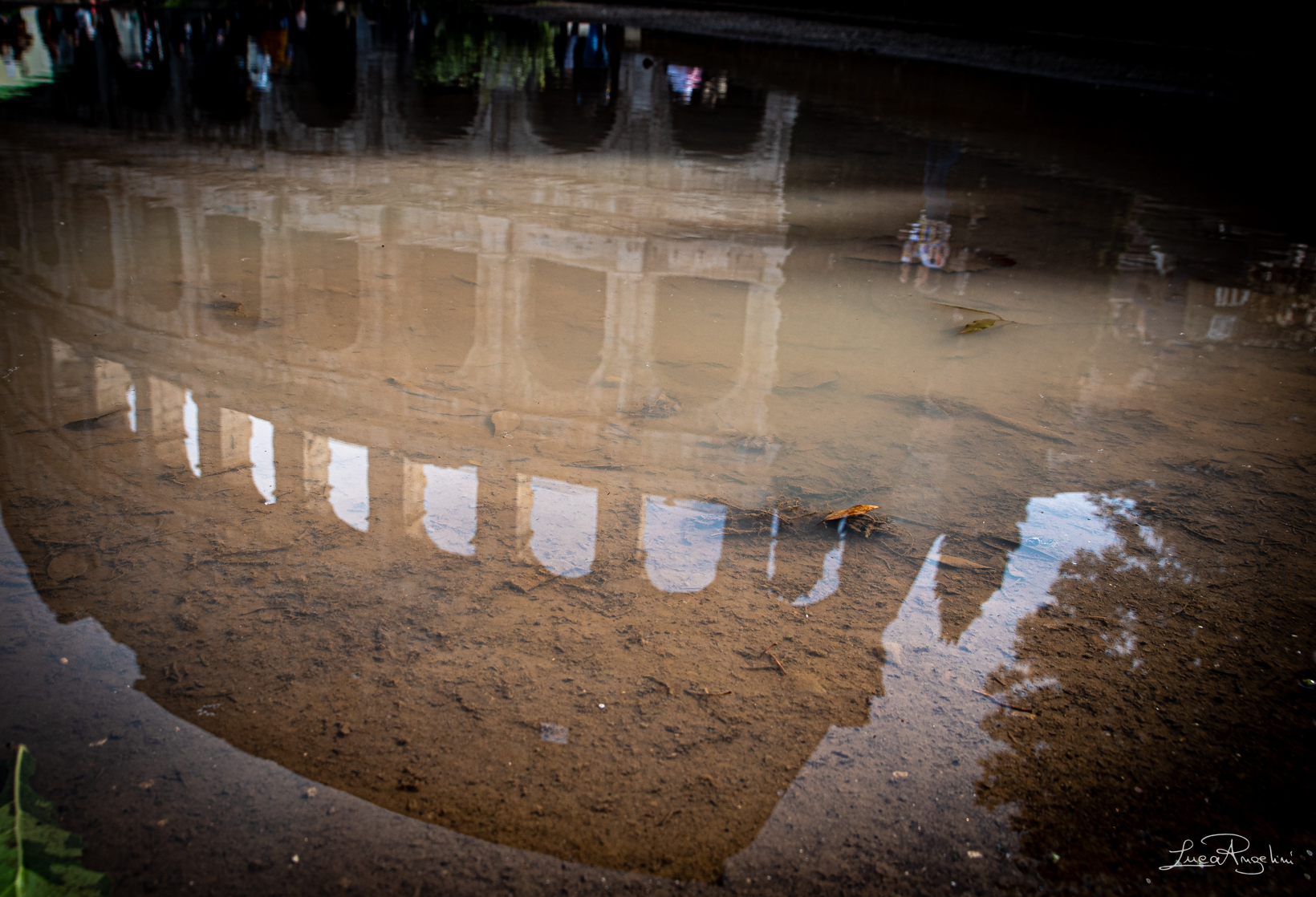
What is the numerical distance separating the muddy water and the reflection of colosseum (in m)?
0.01

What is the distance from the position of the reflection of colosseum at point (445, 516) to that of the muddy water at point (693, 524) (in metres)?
0.01

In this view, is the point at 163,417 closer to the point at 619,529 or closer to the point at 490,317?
the point at 490,317

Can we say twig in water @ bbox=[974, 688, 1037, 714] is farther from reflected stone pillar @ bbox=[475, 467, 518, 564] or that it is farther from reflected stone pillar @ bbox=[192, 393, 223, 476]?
reflected stone pillar @ bbox=[192, 393, 223, 476]

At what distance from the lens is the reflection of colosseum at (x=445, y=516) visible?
1.64m

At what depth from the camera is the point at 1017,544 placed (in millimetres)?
2350

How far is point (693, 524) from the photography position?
2.38 metres

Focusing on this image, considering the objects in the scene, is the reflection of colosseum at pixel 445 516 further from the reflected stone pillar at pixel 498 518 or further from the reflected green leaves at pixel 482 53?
the reflected green leaves at pixel 482 53

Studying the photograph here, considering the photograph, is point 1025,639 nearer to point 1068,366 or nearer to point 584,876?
point 584,876

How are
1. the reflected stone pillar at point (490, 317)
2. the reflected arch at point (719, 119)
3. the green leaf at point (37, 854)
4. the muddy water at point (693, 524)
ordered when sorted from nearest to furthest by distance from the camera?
the green leaf at point (37, 854) < the muddy water at point (693, 524) < the reflected stone pillar at point (490, 317) < the reflected arch at point (719, 119)

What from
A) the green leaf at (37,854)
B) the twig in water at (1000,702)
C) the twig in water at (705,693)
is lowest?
the green leaf at (37,854)

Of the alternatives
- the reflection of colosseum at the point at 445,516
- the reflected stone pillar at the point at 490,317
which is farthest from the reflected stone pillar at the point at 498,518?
the reflected stone pillar at the point at 490,317

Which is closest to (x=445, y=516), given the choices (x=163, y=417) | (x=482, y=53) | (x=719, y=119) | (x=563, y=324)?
(x=163, y=417)

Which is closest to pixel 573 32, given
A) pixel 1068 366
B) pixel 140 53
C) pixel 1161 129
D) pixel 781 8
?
pixel 781 8

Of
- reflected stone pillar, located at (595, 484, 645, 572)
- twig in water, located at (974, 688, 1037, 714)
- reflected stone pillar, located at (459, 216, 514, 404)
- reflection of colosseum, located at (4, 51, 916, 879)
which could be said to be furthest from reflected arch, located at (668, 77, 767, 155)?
twig in water, located at (974, 688, 1037, 714)
